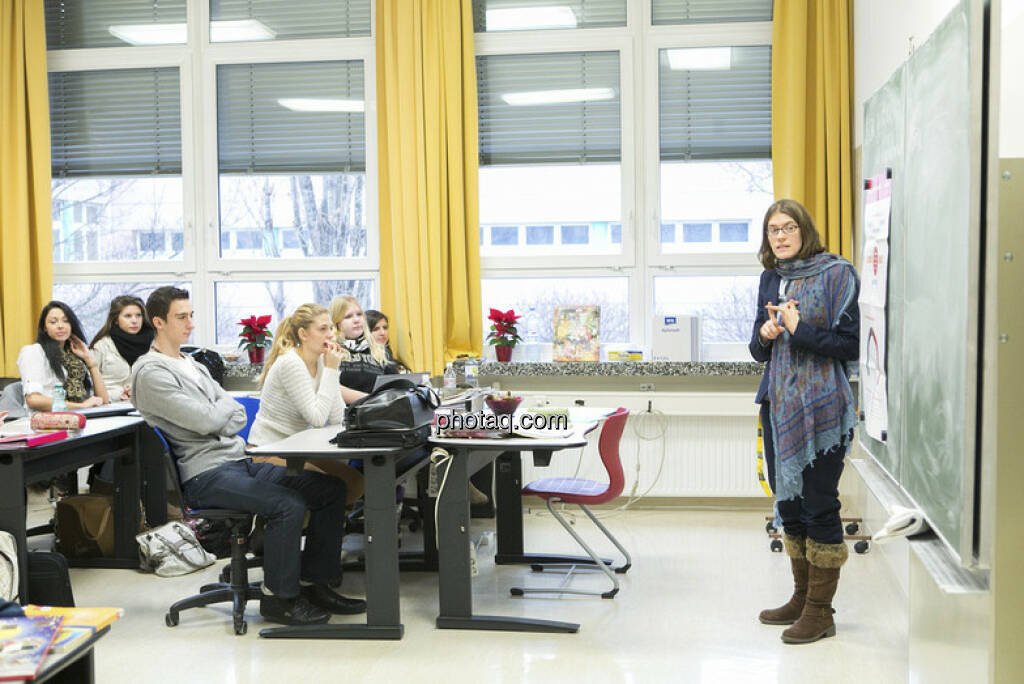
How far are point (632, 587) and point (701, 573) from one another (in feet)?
1.23

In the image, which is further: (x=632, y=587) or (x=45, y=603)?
(x=632, y=587)

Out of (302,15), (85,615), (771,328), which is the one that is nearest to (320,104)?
(302,15)

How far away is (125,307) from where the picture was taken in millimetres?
5418

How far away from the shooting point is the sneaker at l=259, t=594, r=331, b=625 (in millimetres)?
3520

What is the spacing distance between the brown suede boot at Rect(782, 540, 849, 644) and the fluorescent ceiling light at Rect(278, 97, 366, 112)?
391 centimetres

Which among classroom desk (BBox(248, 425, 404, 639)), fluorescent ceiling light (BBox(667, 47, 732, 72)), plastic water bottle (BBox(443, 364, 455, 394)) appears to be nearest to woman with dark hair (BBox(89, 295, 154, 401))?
plastic water bottle (BBox(443, 364, 455, 394))

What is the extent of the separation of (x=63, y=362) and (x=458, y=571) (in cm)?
279

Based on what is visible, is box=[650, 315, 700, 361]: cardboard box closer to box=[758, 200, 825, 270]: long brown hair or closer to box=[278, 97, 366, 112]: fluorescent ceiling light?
box=[758, 200, 825, 270]: long brown hair

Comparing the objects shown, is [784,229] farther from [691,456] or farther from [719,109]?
[719,109]

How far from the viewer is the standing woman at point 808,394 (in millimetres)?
3143

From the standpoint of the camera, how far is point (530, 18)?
5.70 m

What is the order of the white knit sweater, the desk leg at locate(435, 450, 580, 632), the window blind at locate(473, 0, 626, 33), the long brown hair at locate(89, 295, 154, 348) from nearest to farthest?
1. the desk leg at locate(435, 450, 580, 632)
2. the white knit sweater
3. the long brown hair at locate(89, 295, 154, 348)
4. the window blind at locate(473, 0, 626, 33)

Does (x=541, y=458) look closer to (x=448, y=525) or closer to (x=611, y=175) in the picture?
(x=448, y=525)

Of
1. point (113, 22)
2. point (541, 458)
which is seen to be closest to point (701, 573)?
point (541, 458)
